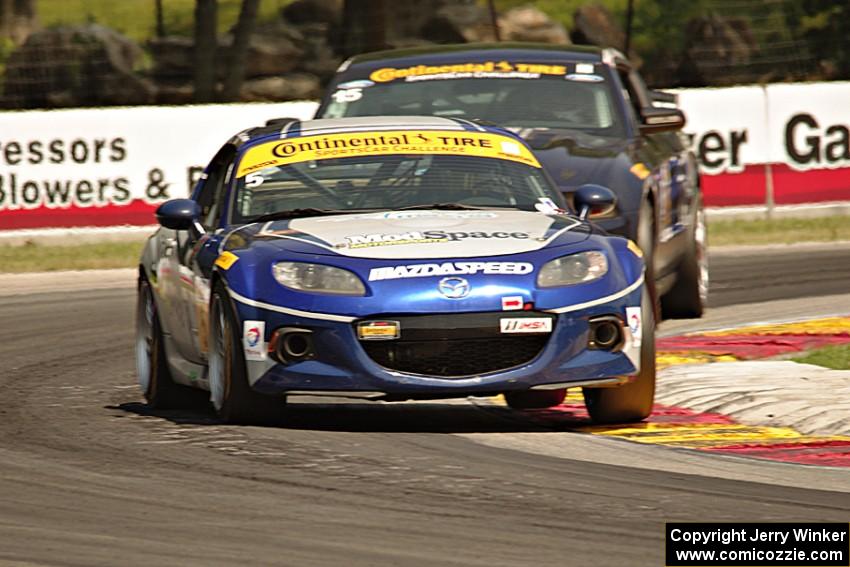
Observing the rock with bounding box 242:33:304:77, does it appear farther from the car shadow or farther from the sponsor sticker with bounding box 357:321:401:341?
the sponsor sticker with bounding box 357:321:401:341

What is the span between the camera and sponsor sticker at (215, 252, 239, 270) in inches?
348

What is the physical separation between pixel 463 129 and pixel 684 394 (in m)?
1.72

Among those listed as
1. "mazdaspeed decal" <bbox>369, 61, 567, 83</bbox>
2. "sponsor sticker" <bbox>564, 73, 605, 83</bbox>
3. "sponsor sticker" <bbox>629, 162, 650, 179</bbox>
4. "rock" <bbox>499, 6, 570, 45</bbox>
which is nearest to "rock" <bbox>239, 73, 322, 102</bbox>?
"rock" <bbox>499, 6, 570, 45</bbox>

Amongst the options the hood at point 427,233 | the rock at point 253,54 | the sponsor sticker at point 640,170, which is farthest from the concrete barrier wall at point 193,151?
the rock at point 253,54


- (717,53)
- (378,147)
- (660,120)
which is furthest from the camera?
(717,53)

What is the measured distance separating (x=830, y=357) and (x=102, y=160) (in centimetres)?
1147

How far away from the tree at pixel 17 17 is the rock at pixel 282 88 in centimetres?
863

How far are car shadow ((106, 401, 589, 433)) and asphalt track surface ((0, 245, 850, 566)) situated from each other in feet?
0.06

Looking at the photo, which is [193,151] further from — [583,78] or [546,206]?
[546,206]

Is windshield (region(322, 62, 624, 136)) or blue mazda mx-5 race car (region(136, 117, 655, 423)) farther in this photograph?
windshield (region(322, 62, 624, 136))

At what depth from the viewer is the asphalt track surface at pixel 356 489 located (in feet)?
20.1

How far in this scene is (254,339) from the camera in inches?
337

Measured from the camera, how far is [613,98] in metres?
13.2

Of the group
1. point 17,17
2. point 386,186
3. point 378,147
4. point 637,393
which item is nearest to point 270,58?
point 17,17
